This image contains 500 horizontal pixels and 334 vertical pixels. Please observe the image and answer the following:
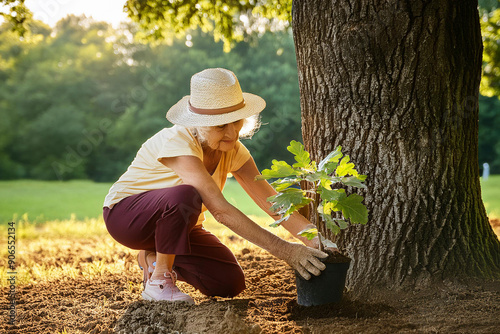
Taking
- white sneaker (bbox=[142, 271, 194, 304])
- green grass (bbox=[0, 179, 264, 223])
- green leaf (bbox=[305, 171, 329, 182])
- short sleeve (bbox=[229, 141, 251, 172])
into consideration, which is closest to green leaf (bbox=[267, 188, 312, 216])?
green leaf (bbox=[305, 171, 329, 182])

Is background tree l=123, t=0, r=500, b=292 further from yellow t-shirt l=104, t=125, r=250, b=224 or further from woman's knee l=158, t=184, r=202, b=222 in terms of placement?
woman's knee l=158, t=184, r=202, b=222

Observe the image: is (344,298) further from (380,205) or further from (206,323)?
(206,323)

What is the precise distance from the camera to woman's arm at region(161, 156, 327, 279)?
2.33 m

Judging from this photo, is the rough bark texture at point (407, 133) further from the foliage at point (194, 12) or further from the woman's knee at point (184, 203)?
the foliage at point (194, 12)

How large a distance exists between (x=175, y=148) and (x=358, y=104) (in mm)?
1114

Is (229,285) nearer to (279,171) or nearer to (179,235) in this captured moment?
(179,235)

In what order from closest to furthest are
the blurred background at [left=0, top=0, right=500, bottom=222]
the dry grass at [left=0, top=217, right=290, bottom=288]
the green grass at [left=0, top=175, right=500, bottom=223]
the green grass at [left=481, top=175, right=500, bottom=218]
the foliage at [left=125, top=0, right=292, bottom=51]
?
the dry grass at [left=0, top=217, right=290, bottom=288], the foliage at [left=125, top=0, right=292, bottom=51], the green grass at [left=0, top=175, right=500, bottom=223], the green grass at [left=481, top=175, right=500, bottom=218], the blurred background at [left=0, top=0, right=500, bottom=222]

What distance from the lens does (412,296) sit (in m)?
2.61

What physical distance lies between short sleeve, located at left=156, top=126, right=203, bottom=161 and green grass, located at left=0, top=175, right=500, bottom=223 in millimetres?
10033

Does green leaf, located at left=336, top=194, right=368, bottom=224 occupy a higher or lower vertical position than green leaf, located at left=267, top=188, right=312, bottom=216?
lower

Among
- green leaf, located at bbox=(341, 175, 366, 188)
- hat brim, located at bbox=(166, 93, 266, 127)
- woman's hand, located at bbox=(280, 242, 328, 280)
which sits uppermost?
hat brim, located at bbox=(166, 93, 266, 127)

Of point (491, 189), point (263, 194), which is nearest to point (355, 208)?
point (263, 194)

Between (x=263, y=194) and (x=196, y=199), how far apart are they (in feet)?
1.76

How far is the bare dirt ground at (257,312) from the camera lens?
2217mm
